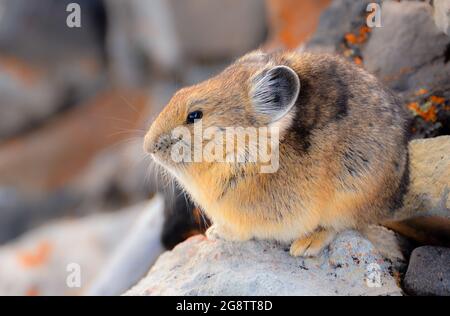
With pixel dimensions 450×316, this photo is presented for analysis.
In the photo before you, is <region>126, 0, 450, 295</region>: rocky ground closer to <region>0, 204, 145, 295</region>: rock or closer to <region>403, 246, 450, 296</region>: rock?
<region>403, 246, 450, 296</region>: rock

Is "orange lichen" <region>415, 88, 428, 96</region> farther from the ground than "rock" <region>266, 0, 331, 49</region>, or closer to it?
closer to it

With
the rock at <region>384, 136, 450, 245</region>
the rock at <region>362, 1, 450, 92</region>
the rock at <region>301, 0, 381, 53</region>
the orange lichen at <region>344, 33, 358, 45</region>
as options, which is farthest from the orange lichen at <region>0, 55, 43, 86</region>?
the rock at <region>384, 136, 450, 245</region>

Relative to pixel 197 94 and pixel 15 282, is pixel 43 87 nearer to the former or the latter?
pixel 15 282

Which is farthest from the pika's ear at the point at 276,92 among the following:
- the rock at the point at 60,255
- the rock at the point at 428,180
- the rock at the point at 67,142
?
the rock at the point at 67,142

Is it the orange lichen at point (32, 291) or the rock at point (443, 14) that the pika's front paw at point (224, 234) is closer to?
the rock at point (443, 14)

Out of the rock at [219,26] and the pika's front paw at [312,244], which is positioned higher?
the rock at [219,26]

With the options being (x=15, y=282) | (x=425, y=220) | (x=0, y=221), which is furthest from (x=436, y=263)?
(x=0, y=221)
